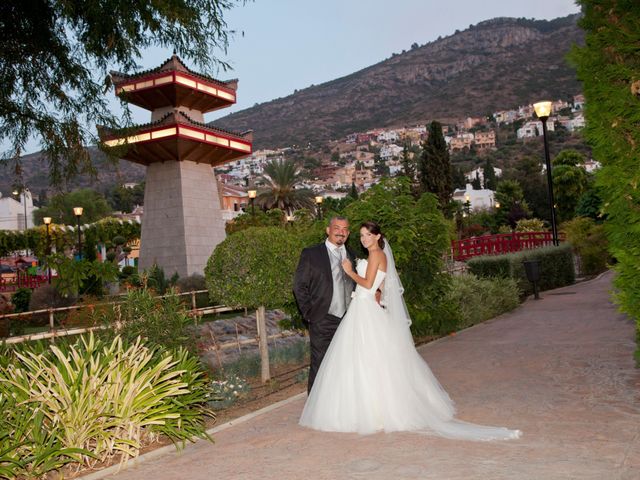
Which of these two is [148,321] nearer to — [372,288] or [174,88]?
[372,288]

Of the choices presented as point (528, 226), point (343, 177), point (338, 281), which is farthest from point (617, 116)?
point (343, 177)

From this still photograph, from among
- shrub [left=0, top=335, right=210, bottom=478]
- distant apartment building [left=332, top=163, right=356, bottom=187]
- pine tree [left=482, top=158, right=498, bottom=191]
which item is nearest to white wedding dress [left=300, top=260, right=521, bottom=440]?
shrub [left=0, top=335, right=210, bottom=478]

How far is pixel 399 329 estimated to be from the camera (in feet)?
22.9

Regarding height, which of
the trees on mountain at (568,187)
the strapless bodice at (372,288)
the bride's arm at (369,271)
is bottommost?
the strapless bodice at (372,288)

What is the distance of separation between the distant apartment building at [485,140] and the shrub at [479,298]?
17265 cm

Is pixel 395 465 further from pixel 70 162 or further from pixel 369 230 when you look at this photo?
pixel 70 162

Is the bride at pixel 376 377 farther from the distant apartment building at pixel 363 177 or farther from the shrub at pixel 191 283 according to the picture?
the distant apartment building at pixel 363 177

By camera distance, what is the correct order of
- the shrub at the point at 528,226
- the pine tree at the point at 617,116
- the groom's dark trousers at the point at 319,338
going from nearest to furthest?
the pine tree at the point at 617,116
the groom's dark trousers at the point at 319,338
the shrub at the point at 528,226

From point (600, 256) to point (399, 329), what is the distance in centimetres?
2390

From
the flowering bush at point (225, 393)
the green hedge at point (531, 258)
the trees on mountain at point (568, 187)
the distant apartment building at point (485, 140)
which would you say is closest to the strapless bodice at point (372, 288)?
the flowering bush at point (225, 393)

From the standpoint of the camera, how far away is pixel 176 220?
96.3 ft

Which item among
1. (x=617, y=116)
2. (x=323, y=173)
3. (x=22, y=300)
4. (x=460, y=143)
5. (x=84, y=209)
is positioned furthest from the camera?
(x=323, y=173)

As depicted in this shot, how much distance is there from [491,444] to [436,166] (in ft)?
185

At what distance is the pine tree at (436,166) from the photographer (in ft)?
196
